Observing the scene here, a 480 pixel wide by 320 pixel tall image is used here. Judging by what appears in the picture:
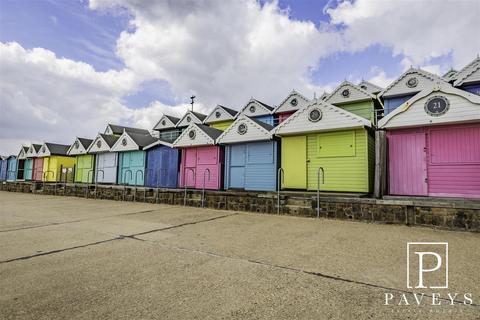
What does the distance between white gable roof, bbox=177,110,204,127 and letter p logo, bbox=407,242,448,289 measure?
21.2 meters

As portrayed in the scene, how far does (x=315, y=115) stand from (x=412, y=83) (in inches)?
359

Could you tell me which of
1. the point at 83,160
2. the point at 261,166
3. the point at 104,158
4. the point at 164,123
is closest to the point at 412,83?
the point at 261,166

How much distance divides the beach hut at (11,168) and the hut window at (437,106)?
122ft

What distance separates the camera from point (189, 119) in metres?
25.1

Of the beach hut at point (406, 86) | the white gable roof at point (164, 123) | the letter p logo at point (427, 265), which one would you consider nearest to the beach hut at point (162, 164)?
the white gable roof at point (164, 123)

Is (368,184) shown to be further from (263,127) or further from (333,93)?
(333,93)

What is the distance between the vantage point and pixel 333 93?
17.7 meters

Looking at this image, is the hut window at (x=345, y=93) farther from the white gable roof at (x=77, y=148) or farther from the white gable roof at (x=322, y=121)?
the white gable roof at (x=77, y=148)

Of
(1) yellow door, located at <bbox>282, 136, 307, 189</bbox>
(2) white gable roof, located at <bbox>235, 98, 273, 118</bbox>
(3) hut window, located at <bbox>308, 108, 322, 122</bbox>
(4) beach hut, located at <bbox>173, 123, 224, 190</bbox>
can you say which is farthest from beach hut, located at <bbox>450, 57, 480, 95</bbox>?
(4) beach hut, located at <bbox>173, 123, 224, 190</bbox>

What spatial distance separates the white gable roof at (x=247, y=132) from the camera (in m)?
12.2

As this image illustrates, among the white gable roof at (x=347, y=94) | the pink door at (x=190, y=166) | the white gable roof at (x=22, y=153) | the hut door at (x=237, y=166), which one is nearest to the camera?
the hut door at (x=237, y=166)

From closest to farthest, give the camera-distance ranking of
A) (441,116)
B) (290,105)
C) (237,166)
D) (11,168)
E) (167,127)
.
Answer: (441,116)
(237,166)
(290,105)
(167,127)
(11,168)

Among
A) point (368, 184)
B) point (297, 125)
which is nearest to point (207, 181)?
point (297, 125)

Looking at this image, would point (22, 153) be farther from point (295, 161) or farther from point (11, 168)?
point (295, 161)
